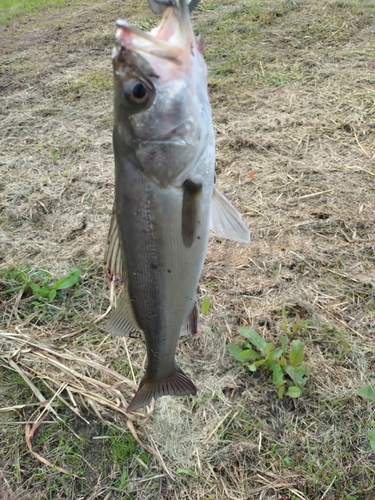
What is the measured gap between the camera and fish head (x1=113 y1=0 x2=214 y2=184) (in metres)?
1.27

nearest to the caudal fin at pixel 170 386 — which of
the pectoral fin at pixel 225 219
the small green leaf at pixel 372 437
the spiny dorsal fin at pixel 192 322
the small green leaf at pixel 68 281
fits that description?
the spiny dorsal fin at pixel 192 322

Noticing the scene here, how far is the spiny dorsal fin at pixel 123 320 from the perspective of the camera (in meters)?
1.71

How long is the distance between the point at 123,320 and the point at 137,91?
861 millimetres

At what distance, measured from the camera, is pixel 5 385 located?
2602 millimetres

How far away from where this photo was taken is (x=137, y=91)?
4.35ft

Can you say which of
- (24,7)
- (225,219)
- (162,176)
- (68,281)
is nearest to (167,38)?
(162,176)

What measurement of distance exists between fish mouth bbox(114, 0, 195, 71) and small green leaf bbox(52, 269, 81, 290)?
2039 mm

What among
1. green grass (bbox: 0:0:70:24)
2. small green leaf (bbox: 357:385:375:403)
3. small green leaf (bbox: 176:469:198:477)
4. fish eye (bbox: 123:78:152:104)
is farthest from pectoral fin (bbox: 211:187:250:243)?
green grass (bbox: 0:0:70:24)

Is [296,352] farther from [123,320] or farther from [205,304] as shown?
[123,320]

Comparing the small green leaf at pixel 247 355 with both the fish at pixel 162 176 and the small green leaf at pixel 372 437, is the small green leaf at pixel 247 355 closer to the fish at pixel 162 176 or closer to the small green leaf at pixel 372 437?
the small green leaf at pixel 372 437

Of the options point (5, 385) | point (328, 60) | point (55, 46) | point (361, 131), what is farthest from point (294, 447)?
point (55, 46)

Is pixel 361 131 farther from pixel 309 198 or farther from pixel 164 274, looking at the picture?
pixel 164 274

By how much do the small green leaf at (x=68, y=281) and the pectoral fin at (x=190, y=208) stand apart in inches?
70.7

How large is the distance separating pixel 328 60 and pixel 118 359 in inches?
193
